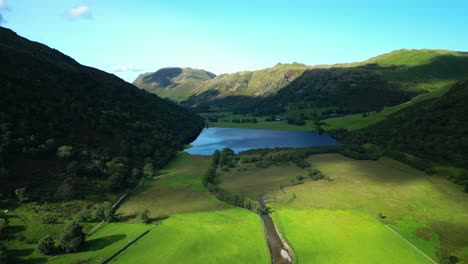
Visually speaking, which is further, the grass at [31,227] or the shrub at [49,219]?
→ the shrub at [49,219]

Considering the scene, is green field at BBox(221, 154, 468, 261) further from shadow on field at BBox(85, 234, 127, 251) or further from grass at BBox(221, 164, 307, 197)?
shadow on field at BBox(85, 234, 127, 251)

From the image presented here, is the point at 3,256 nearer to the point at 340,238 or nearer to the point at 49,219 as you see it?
the point at 49,219

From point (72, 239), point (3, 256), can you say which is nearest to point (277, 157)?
point (72, 239)

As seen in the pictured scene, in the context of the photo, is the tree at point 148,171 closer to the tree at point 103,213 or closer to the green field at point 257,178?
the green field at point 257,178

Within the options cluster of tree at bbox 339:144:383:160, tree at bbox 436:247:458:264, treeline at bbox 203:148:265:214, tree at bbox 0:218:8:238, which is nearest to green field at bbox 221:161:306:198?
treeline at bbox 203:148:265:214

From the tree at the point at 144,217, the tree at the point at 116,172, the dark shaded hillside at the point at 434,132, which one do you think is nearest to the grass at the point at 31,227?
the tree at the point at 144,217

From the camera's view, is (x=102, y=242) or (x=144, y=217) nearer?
(x=102, y=242)
